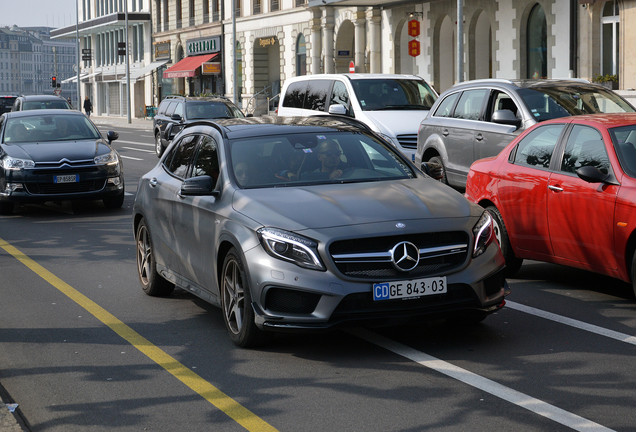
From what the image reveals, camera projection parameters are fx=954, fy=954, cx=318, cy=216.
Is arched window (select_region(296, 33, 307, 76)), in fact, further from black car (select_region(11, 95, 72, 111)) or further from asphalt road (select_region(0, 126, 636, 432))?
asphalt road (select_region(0, 126, 636, 432))

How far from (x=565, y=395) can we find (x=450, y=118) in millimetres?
8935

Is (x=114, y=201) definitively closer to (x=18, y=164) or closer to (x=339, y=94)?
(x=18, y=164)

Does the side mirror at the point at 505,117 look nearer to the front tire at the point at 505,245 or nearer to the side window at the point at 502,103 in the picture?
the side window at the point at 502,103

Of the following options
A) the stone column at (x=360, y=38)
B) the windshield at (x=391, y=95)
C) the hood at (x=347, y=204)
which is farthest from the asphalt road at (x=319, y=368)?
the stone column at (x=360, y=38)

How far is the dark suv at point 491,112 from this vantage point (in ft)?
38.8

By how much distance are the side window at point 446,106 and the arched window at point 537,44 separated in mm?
18217

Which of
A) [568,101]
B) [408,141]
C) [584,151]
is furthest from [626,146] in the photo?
[408,141]

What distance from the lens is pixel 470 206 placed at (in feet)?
20.6

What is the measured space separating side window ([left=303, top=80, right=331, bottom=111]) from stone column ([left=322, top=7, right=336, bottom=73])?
88.2 ft

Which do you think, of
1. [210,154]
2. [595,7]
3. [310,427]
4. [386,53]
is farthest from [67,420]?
[386,53]

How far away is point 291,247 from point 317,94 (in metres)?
12.8

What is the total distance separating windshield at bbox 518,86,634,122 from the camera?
38.5ft

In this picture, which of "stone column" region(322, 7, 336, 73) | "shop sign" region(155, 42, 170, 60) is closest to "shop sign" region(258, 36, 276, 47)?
"stone column" region(322, 7, 336, 73)

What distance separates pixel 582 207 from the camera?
7.45 m
